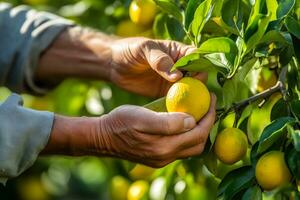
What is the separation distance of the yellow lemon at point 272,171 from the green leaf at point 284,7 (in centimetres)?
22

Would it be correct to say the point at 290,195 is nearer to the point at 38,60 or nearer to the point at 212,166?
the point at 212,166

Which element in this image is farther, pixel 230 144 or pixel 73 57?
pixel 73 57

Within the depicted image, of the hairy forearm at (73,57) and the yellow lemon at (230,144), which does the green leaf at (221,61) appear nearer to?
the yellow lemon at (230,144)

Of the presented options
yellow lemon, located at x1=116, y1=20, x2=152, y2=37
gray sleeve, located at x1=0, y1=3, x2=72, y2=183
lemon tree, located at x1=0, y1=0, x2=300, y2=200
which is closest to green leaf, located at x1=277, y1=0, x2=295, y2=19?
lemon tree, located at x1=0, y1=0, x2=300, y2=200

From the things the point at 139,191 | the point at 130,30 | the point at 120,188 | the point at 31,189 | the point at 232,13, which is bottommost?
the point at 31,189

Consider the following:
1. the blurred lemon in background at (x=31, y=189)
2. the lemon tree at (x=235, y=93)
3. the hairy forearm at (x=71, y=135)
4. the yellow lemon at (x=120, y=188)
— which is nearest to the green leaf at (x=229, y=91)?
the lemon tree at (x=235, y=93)

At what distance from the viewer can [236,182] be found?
1.34 m

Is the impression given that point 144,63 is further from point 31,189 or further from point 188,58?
point 31,189

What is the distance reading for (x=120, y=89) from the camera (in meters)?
2.10

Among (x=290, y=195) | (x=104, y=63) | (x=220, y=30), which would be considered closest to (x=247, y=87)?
(x=220, y=30)

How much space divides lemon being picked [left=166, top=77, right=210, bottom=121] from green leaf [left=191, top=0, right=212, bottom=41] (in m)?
0.08

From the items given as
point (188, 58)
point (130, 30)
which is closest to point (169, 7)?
point (188, 58)

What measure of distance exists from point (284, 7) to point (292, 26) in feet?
0.12

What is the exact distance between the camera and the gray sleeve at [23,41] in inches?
85.8
